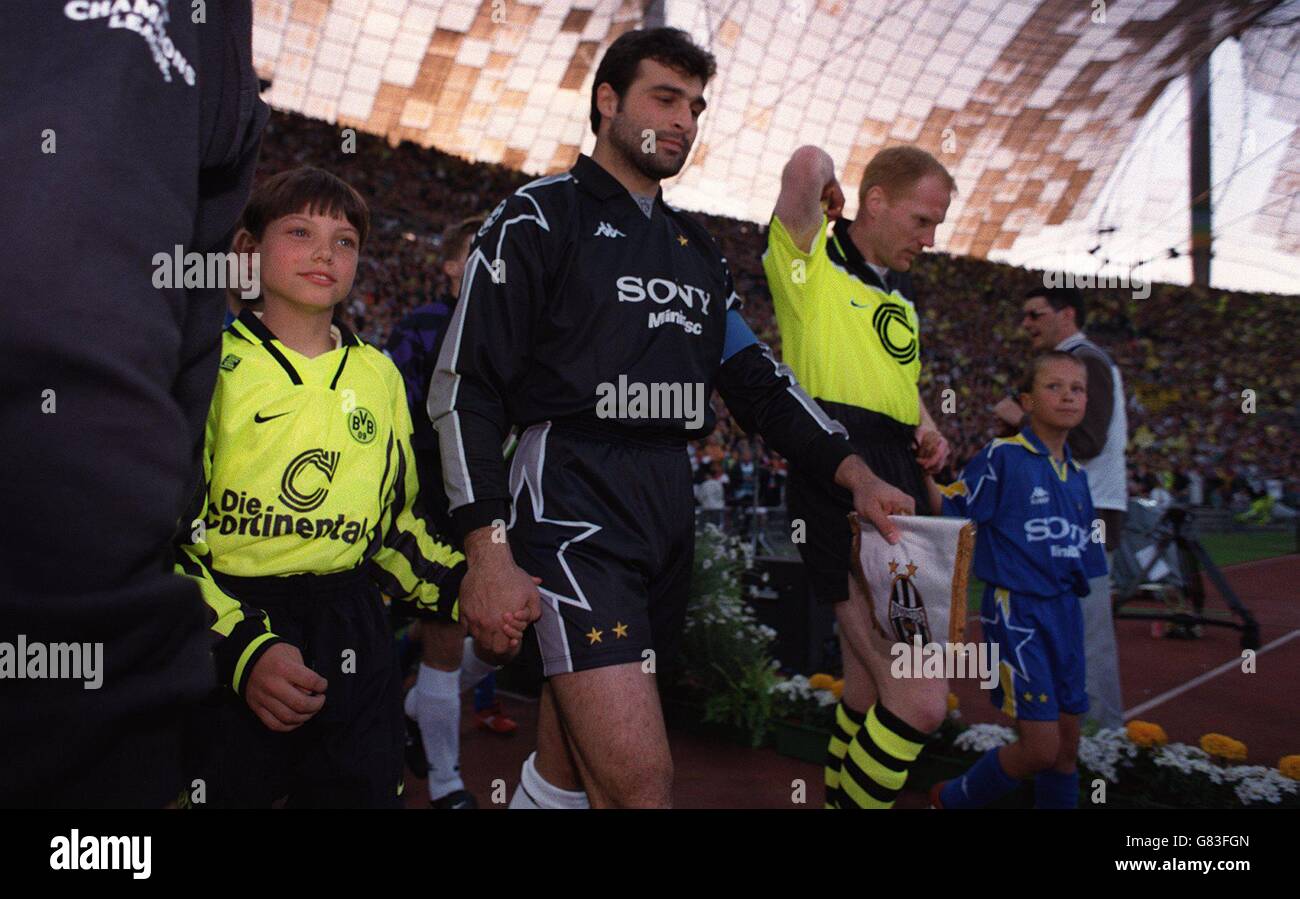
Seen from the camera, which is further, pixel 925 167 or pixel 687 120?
pixel 925 167

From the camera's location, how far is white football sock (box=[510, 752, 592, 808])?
2.40 m

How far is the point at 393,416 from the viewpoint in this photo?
7.90 ft

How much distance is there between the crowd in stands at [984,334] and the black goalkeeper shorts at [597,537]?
1205cm

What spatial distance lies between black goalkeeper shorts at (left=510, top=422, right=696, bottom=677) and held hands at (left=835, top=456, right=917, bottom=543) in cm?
54

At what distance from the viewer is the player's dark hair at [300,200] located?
2.37m

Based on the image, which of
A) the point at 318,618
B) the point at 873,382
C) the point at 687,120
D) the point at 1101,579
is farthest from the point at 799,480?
the point at 1101,579

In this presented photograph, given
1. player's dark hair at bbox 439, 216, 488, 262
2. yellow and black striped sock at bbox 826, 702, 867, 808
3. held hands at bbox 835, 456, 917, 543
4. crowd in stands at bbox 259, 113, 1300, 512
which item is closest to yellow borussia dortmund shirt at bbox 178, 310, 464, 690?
held hands at bbox 835, 456, 917, 543

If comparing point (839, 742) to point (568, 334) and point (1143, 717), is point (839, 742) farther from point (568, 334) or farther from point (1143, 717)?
point (1143, 717)

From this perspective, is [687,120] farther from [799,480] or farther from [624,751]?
[624,751]

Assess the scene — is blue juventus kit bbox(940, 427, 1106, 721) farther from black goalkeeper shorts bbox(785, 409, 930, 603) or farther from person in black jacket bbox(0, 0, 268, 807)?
person in black jacket bbox(0, 0, 268, 807)

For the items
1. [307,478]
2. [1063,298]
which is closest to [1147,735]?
[1063,298]

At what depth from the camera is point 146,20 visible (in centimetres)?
77
